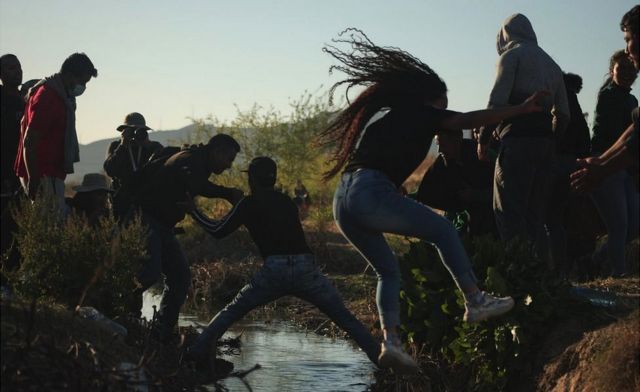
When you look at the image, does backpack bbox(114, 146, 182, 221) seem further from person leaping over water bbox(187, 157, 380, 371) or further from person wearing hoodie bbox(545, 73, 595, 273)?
person wearing hoodie bbox(545, 73, 595, 273)

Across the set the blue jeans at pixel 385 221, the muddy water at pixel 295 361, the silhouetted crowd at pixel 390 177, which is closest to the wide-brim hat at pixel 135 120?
the silhouetted crowd at pixel 390 177

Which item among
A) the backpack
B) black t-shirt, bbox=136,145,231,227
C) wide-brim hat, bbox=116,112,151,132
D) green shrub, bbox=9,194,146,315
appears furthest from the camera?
wide-brim hat, bbox=116,112,151,132

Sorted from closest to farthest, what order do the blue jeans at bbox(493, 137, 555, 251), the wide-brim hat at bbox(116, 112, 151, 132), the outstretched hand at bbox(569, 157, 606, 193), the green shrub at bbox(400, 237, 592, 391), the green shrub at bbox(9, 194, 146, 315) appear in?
the outstretched hand at bbox(569, 157, 606, 193)
the green shrub at bbox(400, 237, 592, 391)
the green shrub at bbox(9, 194, 146, 315)
the blue jeans at bbox(493, 137, 555, 251)
the wide-brim hat at bbox(116, 112, 151, 132)

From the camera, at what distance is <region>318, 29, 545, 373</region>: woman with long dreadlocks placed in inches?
309

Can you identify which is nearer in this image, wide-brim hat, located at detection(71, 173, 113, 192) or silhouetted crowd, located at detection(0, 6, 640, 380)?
silhouetted crowd, located at detection(0, 6, 640, 380)

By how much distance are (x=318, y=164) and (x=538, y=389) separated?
2384 cm

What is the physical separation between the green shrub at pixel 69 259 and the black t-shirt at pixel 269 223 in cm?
77

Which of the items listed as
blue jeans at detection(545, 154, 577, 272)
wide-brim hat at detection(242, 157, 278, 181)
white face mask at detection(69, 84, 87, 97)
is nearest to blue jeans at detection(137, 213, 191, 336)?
white face mask at detection(69, 84, 87, 97)

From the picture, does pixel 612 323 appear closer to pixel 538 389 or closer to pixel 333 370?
pixel 538 389

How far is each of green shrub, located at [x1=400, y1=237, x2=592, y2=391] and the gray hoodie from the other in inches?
40.5

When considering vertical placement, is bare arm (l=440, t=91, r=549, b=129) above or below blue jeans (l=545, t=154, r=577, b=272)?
above

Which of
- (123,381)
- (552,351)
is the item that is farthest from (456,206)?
(123,381)

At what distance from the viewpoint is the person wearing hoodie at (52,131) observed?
10602mm

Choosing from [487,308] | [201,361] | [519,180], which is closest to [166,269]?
[201,361]
